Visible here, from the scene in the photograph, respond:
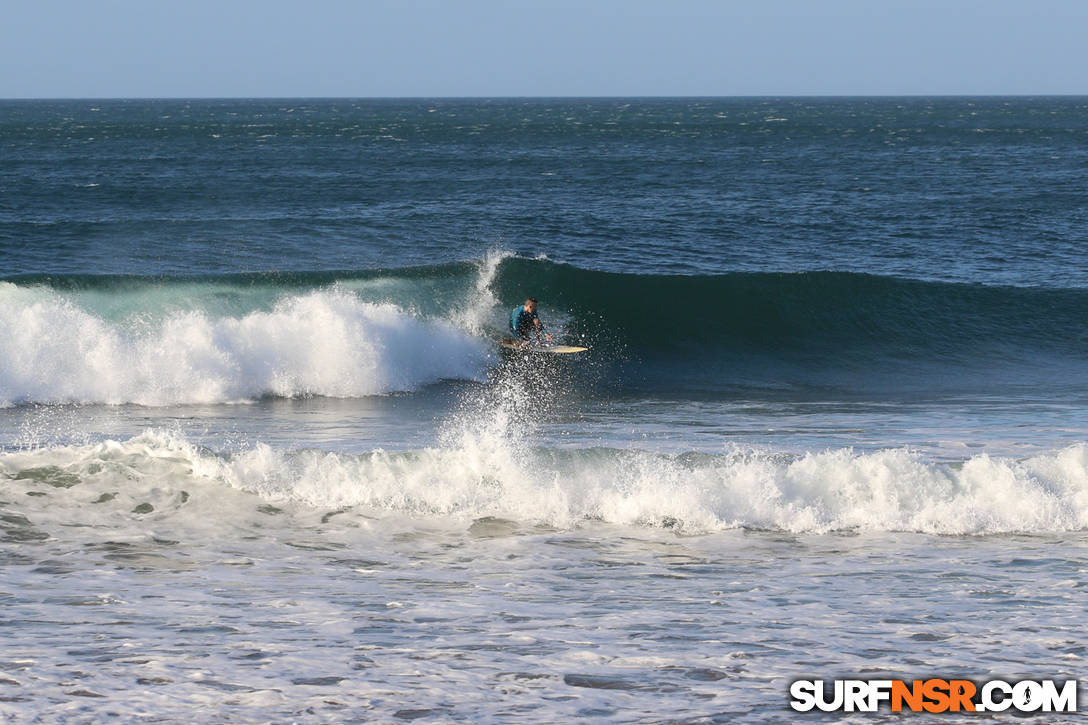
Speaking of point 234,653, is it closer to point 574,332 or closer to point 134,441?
point 134,441

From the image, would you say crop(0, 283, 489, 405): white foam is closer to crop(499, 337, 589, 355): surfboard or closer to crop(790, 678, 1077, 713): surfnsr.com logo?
crop(499, 337, 589, 355): surfboard

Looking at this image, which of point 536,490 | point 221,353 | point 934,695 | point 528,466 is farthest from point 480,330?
point 934,695

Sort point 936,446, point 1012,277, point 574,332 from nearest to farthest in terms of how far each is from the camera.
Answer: point 936,446 < point 574,332 < point 1012,277

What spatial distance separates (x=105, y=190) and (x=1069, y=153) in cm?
5338

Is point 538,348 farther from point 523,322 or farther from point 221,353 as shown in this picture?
point 221,353

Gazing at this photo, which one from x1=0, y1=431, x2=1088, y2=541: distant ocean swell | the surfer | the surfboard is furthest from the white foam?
x1=0, y1=431, x2=1088, y2=541: distant ocean swell

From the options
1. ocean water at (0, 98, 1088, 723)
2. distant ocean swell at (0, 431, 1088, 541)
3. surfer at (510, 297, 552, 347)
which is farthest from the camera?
surfer at (510, 297, 552, 347)

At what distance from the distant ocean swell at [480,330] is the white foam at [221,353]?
29 millimetres

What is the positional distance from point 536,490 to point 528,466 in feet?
2.53

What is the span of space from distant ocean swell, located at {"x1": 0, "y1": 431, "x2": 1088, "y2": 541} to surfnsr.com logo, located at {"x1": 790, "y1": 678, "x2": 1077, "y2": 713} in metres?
3.67

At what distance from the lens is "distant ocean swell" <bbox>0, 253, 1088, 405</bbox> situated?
56.6 ft

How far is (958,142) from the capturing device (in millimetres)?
82438

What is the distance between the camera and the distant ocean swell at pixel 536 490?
1045cm

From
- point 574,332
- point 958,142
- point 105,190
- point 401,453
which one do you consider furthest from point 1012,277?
point 958,142
